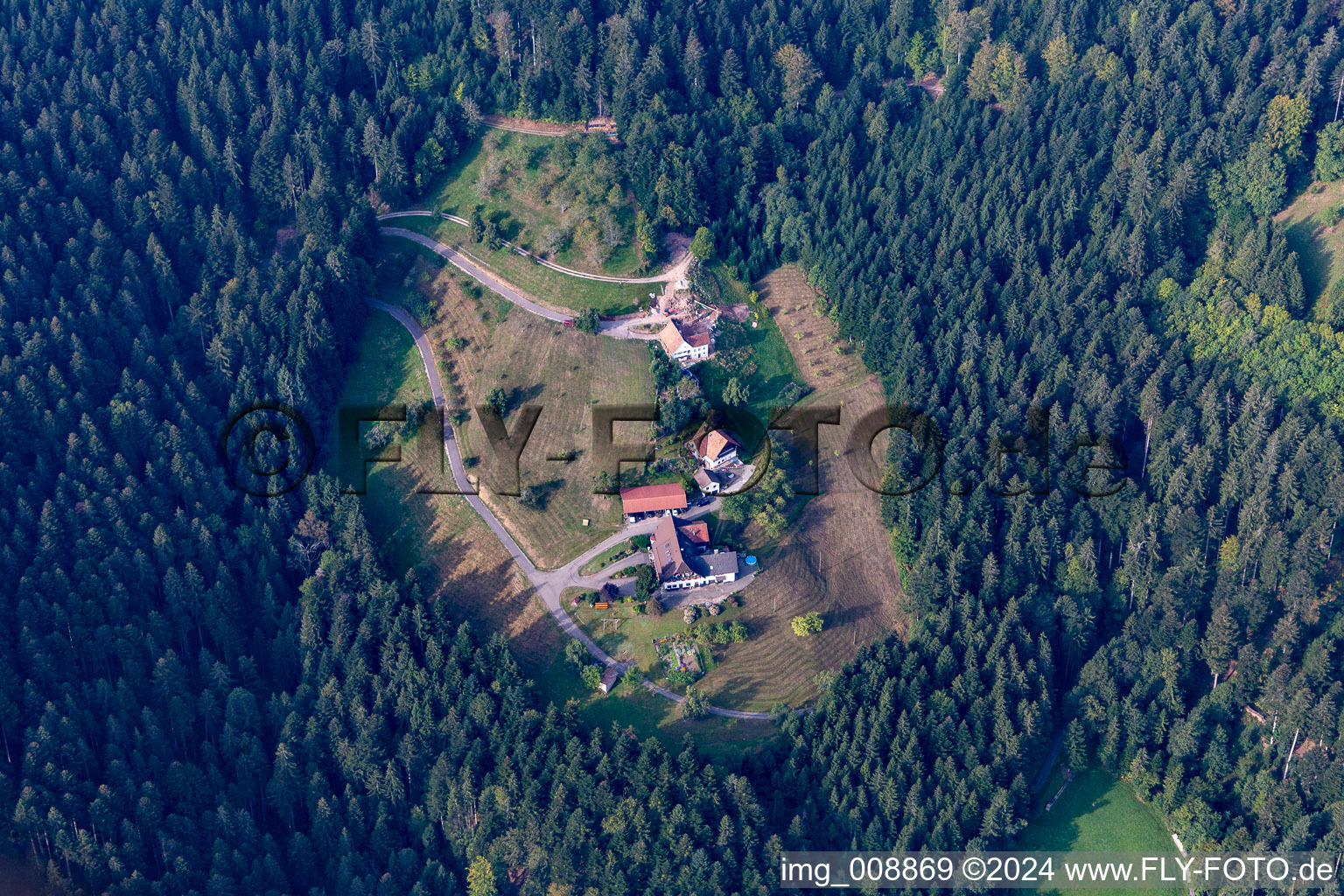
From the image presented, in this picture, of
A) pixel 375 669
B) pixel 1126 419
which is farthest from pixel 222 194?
pixel 1126 419

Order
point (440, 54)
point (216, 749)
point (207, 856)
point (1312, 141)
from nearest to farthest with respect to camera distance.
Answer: point (207, 856), point (216, 749), point (1312, 141), point (440, 54)

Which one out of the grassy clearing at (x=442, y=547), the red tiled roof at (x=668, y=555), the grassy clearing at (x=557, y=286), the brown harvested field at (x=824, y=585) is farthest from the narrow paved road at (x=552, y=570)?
the grassy clearing at (x=557, y=286)

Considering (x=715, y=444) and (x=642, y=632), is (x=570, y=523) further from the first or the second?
(x=715, y=444)

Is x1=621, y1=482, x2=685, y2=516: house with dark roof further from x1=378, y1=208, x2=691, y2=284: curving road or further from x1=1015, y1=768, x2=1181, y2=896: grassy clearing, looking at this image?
x1=1015, y1=768, x2=1181, y2=896: grassy clearing

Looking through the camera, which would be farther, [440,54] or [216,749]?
[440,54]

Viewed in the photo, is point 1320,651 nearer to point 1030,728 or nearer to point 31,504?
point 1030,728
